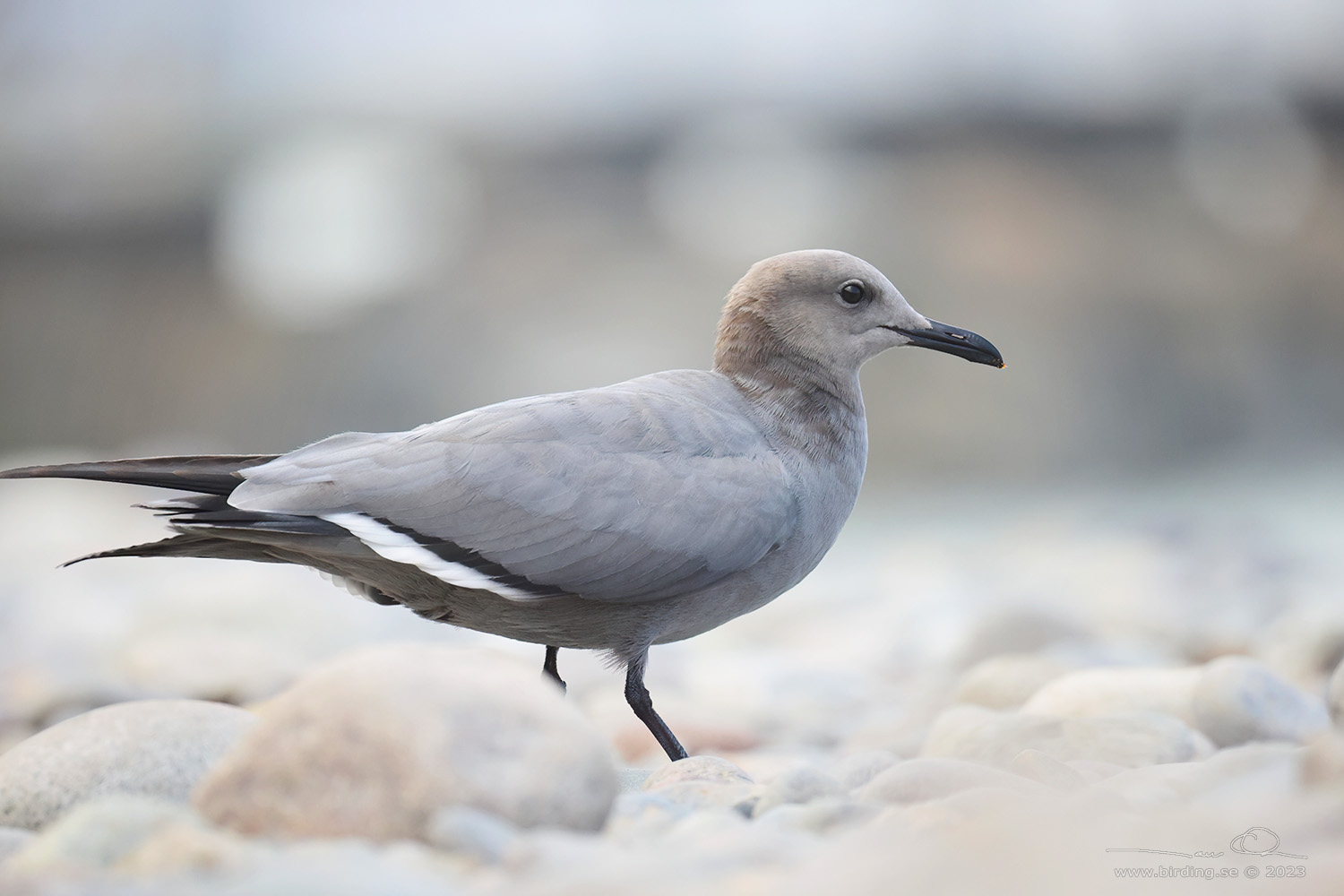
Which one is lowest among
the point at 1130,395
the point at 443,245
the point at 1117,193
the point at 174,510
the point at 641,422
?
the point at 174,510

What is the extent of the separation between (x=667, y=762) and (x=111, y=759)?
1.52 meters

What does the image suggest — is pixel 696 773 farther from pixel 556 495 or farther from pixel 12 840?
pixel 12 840

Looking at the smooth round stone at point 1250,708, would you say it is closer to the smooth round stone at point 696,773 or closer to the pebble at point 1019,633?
the smooth round stone at point 696,773

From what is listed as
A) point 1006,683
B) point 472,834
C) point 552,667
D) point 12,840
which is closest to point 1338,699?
point 1006,683

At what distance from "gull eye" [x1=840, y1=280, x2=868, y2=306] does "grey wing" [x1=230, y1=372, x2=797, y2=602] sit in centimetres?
56

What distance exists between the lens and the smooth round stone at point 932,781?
6.23 feet

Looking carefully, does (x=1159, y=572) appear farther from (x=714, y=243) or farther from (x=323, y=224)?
(x=323, y=224)

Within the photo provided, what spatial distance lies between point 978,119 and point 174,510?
32.6ft

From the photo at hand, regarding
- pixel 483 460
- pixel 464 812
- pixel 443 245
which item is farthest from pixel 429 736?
pixel 443 245

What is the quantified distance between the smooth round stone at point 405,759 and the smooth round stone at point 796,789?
28 centimetres

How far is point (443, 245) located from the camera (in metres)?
10.8

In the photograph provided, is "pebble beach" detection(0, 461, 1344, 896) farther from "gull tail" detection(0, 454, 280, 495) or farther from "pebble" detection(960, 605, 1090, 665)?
"gull tail" detection(0, 454, 280, 495)

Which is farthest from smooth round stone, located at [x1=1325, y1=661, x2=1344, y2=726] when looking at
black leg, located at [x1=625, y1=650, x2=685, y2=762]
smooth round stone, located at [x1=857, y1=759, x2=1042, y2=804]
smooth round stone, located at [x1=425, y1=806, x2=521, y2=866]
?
smooth round stone, located at [x1=425, y1=806, x2=521, y2=866]

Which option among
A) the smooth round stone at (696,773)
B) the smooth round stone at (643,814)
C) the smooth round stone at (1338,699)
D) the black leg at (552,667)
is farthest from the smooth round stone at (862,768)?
the smooth round stone at (1338,699)
